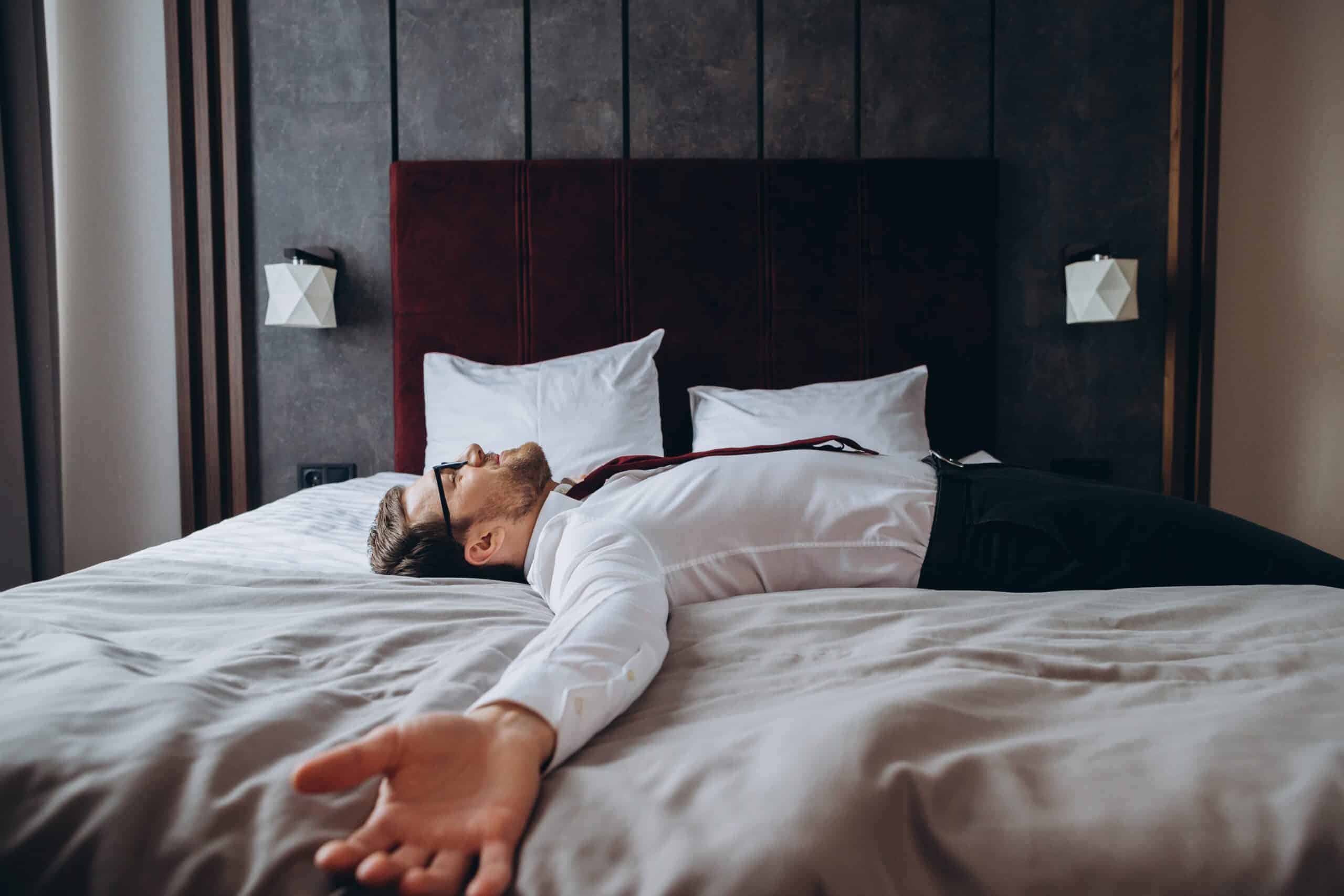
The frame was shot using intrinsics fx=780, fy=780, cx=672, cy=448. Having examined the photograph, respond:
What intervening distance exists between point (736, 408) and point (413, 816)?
6.68 ft

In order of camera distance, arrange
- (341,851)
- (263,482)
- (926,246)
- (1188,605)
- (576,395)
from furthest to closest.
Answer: (263,482) < (926,246) < (576,395) < (1188,605) < (341,851)

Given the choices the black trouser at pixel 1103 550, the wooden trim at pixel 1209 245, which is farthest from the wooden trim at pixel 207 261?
the wooden trim at pixel 1209 245

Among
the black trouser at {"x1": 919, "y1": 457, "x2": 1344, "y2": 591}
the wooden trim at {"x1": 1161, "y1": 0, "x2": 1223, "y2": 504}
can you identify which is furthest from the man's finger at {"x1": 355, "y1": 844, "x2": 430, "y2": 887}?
the wooden trim at {"x1": 1161, "y1": 0, "x2": 1223, "y2": 504}

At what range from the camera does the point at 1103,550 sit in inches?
49.9

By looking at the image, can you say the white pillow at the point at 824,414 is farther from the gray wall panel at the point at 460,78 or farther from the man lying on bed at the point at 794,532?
the gray wall panel at the point at 460,78

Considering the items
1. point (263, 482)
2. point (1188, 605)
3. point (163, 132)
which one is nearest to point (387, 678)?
point (1188, 605)

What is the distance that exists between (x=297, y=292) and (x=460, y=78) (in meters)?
0.95

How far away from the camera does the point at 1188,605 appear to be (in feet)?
3.32

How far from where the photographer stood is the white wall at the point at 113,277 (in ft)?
9.22

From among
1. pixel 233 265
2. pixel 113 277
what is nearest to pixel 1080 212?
pixel 233 265

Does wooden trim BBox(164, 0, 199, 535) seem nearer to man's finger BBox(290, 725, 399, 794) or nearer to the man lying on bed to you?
the man lying on bed

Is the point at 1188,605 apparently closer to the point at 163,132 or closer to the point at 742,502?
the point at 742,502

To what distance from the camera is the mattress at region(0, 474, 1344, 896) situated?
497 mm

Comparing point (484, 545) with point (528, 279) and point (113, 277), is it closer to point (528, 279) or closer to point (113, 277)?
point (528, 279)
